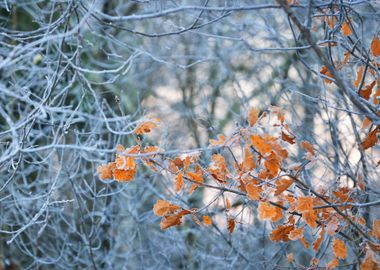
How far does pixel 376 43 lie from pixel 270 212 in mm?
1049

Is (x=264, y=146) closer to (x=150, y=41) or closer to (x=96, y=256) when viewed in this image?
(x=96, y=256)

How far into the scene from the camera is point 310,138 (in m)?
4.38

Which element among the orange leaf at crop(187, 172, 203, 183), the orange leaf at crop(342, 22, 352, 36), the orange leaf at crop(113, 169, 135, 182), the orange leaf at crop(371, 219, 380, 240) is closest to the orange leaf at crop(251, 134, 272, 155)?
the orange leaf at crop(187, 172, 203, 183)

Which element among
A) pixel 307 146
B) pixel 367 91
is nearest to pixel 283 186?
pixel 307 146

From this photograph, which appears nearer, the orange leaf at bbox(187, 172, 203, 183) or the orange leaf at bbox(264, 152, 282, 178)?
the orange leaf at bbox(264, 152, 282, 178)

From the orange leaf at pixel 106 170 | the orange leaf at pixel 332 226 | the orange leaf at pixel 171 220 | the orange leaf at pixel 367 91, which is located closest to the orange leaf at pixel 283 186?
the orange leaf at pixel 332 226

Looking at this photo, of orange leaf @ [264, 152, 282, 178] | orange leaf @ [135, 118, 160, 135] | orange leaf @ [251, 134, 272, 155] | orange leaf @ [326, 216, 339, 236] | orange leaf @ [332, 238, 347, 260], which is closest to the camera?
orange leaf @ [251, 134, 272, 155]

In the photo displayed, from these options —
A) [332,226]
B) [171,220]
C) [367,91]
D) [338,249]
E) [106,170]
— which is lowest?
[171,220]

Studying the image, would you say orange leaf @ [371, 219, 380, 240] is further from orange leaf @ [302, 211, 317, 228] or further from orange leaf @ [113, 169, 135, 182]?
orange leaf @ [113, 169, 135, 182]

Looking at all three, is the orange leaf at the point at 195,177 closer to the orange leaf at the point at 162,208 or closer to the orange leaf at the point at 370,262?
the orange leaf at the point at 162,208

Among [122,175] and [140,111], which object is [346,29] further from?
[140,111]

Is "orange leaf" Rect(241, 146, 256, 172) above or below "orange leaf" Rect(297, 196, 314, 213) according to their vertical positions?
above

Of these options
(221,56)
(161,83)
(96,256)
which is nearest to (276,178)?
(96,256)

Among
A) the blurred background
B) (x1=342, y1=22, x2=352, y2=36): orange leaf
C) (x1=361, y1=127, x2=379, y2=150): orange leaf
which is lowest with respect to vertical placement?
the blurred background
